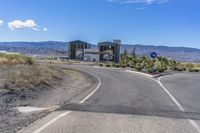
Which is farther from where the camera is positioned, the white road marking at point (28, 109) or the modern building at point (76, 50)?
the modern building at point (76, 50)

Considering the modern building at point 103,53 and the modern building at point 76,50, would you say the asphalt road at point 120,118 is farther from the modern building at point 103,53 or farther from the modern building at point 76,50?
the modern building at point 76,50

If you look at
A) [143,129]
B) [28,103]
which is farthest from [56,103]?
[143,129]

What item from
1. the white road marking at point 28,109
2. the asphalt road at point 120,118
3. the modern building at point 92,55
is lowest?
the modern building at point 92,55

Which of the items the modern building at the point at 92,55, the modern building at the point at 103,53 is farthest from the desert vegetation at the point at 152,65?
A: the modern building at the point at 92,55

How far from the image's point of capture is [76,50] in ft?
432

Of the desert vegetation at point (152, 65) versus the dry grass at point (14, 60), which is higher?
the dry grass at point (14, 60)

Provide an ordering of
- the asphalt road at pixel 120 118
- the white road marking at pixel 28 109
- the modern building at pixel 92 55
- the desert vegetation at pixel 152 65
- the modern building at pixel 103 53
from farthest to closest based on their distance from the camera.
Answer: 1. the modern building at pixel 92 55
2. the modern building at pixel 103 53
3. the desert vegetation at pixel 152 65
4. the white road marking at pixel 28 109
5. the asphalt road at pixel 120 118

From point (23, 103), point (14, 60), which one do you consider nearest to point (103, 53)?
point (14, 60)

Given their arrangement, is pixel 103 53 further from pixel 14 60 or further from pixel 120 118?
pixel 120 118

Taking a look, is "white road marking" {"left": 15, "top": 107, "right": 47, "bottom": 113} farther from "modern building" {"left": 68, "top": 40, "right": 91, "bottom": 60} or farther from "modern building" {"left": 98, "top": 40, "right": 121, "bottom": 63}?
"modern building" {"left": 68, "top": 40, "right": 91, "bottom": 60}

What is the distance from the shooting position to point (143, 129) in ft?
34.1

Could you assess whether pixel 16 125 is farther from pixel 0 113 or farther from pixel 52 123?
pixel 0 113

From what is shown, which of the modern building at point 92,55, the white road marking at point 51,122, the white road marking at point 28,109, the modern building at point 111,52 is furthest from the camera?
the modern building at point 92,55

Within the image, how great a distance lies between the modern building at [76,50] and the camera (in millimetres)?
129637
